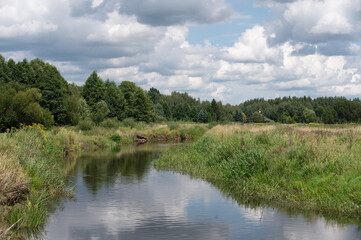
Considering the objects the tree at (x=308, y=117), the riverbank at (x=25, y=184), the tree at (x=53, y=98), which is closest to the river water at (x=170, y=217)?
the riverbank at (x=25, y=184)

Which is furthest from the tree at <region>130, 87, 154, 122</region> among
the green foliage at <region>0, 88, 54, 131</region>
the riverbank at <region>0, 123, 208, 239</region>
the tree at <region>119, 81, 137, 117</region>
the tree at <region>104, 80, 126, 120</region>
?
the riverbank at <region>0, 123, 208, 239</region>

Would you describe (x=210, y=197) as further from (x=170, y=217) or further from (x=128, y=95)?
(x=128, y=95)

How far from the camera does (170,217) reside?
1201 centimetres

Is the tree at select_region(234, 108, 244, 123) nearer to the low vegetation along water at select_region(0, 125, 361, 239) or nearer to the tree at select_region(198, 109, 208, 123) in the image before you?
the tree at select_region(198, 109, 208, 123)

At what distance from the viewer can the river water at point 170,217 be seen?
10.3m

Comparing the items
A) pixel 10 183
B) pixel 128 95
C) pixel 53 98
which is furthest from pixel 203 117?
pixel 10 183

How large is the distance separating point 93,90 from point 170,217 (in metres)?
58.4

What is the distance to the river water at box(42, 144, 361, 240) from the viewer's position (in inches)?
405

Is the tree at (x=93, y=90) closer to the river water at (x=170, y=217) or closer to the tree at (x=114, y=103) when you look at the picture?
the tree at (x=114, y=103)

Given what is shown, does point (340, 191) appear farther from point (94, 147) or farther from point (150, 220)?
point (94, 147)

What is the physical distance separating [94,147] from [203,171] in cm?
1957

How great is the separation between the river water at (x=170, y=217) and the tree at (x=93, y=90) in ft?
166

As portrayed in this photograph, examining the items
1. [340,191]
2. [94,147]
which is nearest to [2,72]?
[94,147]

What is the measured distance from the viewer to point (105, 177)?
65.8 ft
